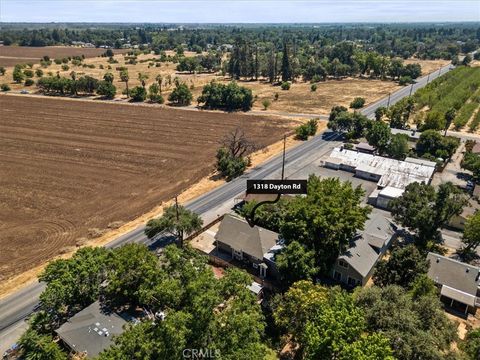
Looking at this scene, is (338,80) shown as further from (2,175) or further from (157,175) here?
(2,175)

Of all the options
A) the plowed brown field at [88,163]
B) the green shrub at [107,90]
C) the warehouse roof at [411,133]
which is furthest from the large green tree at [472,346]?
the green shrub at [107,90]

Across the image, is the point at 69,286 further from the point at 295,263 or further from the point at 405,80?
the point at 405,80

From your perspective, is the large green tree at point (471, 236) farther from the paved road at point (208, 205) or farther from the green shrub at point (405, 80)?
the green shrub at point (405, 80)

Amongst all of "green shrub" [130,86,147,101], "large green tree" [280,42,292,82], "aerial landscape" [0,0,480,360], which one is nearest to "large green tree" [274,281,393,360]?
"aerial landscape" [0,0,480,360]

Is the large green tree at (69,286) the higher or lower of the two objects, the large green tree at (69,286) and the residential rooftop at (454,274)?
the higher

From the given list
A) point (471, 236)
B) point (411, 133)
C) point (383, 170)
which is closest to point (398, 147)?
point (383, 170)

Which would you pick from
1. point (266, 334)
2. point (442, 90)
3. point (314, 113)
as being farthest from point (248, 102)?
point (266, 334)
